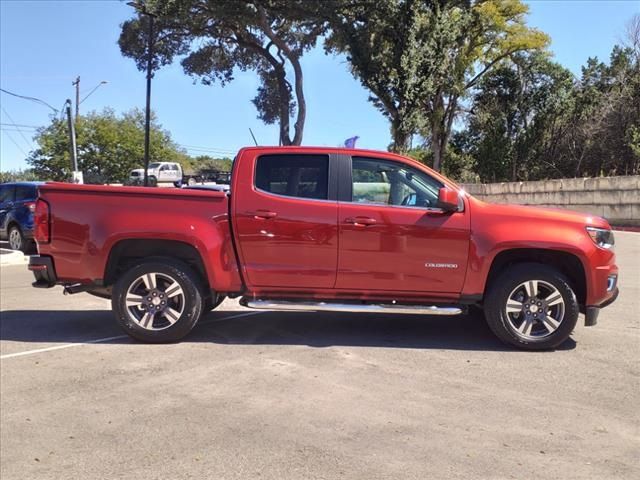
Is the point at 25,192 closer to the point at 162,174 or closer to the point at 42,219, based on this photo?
the point at 42,219

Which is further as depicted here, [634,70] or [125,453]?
[634,70]

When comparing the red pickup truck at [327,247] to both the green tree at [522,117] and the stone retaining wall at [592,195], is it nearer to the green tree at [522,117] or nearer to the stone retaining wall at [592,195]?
the stone retaining wall at [592,195]

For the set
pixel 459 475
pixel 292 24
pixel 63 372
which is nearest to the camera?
pixel 459 475

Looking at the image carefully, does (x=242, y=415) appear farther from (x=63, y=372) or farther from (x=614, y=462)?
(x=614, y=462)

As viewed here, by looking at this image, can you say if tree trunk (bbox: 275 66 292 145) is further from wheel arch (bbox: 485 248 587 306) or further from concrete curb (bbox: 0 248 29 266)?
wheel arch (bbox: 485 248 587 306)

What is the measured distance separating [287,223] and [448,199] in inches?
60.5

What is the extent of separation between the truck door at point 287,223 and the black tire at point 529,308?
1.59 m

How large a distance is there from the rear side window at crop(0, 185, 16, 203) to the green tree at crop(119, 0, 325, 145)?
14573 mm

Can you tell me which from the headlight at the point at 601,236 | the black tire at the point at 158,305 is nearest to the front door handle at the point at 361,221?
the black tire at the point at 158,305

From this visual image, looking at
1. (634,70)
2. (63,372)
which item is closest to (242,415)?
(63,372)

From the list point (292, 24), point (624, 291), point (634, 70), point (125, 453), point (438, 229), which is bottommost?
point (125, 453)

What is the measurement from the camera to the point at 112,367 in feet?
17.1

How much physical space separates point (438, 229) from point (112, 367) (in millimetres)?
3254

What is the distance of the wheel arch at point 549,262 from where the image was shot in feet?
18.4
